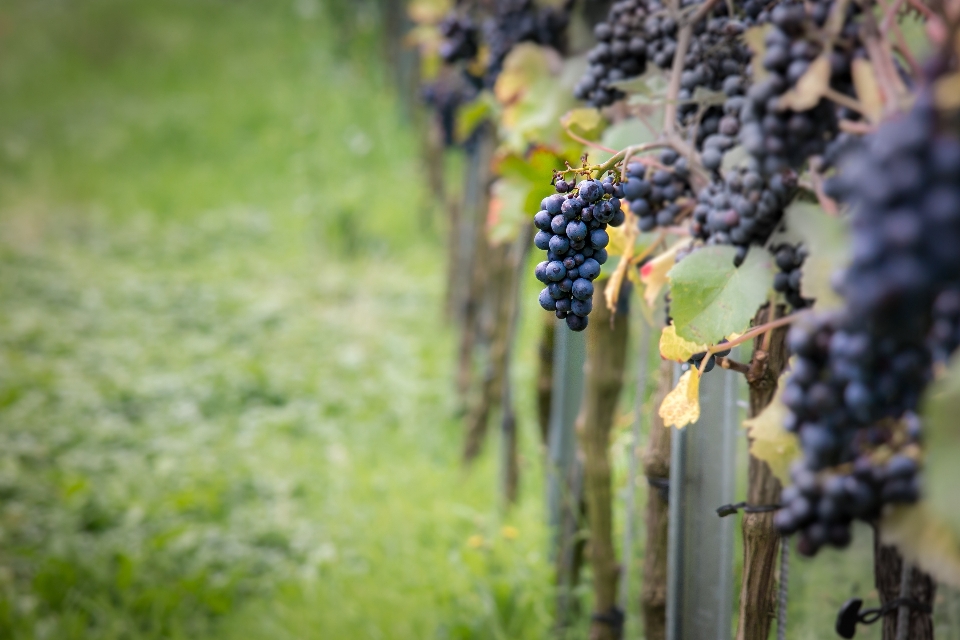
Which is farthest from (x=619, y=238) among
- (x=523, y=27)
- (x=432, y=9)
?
(x=432, y=9)

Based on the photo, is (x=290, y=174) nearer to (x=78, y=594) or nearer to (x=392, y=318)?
(x=392, y=318)

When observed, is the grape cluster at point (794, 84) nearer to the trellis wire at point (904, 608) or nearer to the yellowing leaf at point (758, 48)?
the yellowing leaf at point (758, 48)

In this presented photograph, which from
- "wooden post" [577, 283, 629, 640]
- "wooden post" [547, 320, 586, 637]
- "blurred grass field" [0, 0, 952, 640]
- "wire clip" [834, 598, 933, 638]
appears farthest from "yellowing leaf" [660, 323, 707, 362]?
"wooden post" [547, 320, 586, 637]

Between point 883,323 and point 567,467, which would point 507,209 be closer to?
point 567,467

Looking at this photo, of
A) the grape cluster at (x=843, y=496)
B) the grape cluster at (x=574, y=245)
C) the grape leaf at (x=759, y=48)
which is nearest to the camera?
the grape cluster at (x=843, y=496)

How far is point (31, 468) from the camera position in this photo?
327 cm

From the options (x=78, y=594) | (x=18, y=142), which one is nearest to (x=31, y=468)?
(x=78, y=594)

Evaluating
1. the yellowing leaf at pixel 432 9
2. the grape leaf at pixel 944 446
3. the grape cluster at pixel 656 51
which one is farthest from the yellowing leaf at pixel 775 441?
the yellowing leaf at pixel 432 9

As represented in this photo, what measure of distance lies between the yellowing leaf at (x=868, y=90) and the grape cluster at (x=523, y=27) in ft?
4.39

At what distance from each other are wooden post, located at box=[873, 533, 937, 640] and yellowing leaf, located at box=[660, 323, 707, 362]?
0.31 metres

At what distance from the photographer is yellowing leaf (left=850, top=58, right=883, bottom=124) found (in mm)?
646

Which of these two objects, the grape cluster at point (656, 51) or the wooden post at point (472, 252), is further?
the wooden post at point (472, 252)

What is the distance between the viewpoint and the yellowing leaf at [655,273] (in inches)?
44.6

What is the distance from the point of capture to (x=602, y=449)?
1.83 meters
